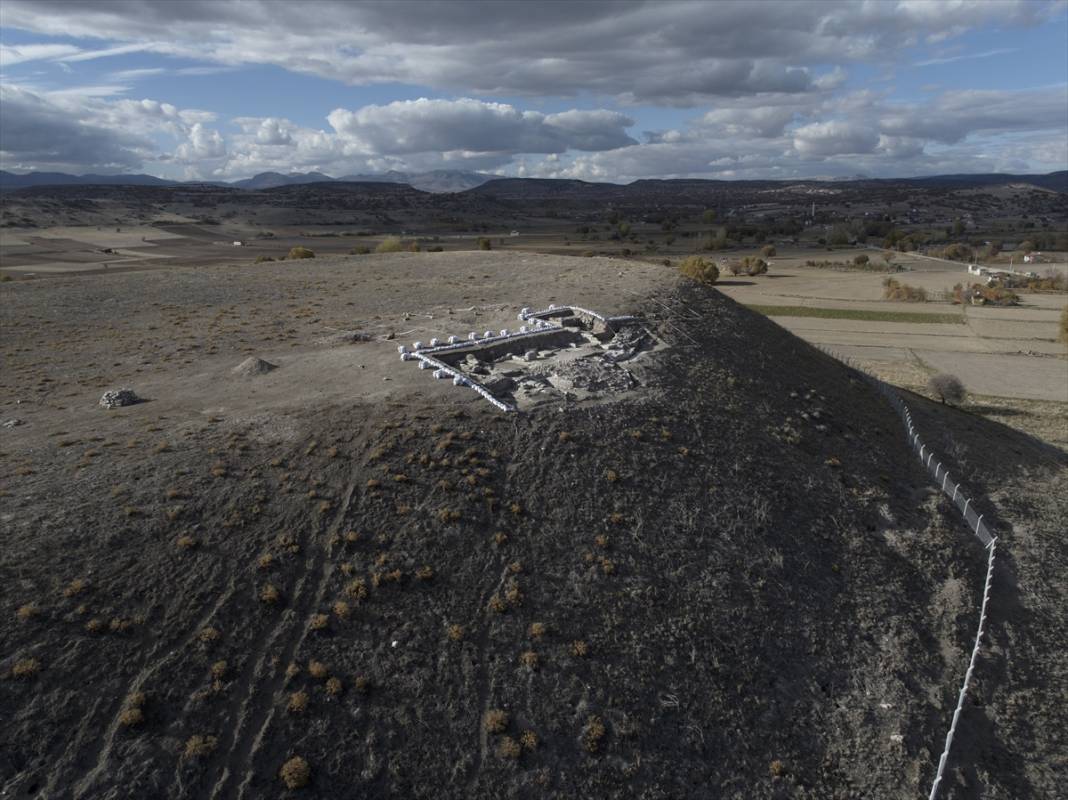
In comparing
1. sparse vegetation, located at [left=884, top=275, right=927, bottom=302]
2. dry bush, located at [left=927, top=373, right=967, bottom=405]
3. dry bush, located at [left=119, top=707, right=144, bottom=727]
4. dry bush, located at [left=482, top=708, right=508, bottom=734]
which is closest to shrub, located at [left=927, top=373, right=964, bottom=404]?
dry bush, located at [left=927, top=373, right=967, bottom=405]

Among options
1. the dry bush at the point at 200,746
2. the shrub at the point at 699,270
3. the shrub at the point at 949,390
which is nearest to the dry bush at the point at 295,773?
the dry bush at the point at 200,746

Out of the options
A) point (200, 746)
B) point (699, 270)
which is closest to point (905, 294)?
point (699, 270)

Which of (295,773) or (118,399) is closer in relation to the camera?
(295,773)

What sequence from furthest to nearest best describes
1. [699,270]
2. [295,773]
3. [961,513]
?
[699,270], [961,513], [295,773]

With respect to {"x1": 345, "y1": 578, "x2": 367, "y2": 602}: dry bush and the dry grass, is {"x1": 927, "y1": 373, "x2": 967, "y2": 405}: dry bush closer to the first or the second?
{"x1": 345, "y1": 578, "x2": 367, "y2": 602}: dry bush

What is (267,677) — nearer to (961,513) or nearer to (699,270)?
(961,513)

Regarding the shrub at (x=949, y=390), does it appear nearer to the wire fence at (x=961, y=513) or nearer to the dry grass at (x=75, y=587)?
the wire fence at (x=961, y=513)

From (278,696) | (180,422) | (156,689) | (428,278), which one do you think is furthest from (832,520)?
(428,278)
